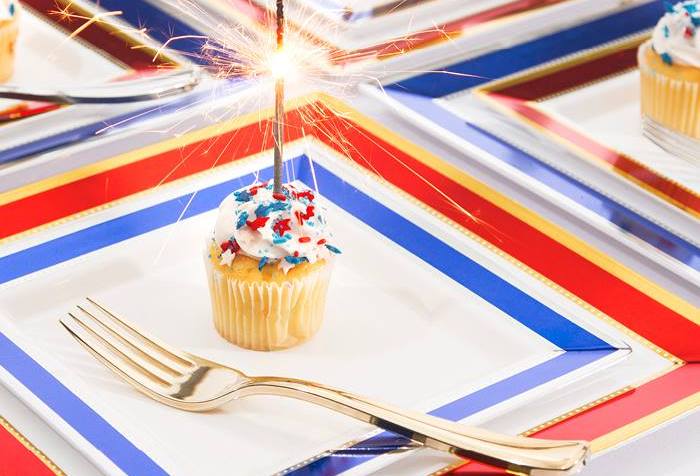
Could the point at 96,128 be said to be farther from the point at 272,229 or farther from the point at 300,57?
the point at 272,229

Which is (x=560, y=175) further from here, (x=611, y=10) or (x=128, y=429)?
(x=128, y=429)

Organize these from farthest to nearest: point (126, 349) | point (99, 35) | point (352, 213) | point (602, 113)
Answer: point (99, 35)
point (602, 113)
point (352, 213)
point (126, 349)

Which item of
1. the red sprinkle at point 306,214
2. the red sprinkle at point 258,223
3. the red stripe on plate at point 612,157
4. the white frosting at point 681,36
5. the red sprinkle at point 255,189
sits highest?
the white frosting at point 681,36

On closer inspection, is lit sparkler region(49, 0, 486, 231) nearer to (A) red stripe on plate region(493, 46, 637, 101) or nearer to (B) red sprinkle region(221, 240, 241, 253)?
(A) red stripe on plate region(493, 46, 637, 101)

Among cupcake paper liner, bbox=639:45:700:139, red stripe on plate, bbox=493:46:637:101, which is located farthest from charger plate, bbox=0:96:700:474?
cupcake paper liner, bbox=639:45:700:139

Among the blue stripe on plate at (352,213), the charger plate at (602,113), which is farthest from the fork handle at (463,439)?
the charger plate at (602,113)

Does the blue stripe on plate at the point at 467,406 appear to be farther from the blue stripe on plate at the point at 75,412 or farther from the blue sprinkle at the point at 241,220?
the blue sprinkle at the point at 241,220

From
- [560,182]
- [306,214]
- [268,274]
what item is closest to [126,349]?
[268,274]
